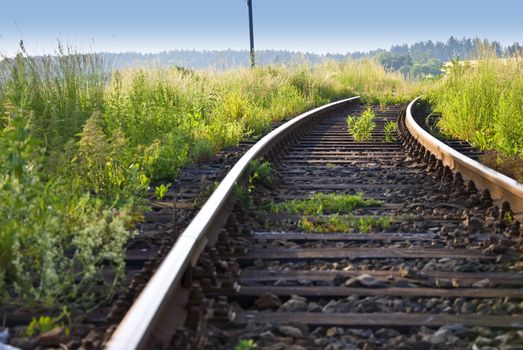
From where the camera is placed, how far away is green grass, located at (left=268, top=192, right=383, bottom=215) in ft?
19.3

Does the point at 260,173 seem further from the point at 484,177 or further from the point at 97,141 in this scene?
the point at 484,177

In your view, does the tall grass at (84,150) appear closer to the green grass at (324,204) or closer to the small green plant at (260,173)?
the small green plant at (260,173)

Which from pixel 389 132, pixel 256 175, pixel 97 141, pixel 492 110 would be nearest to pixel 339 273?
pixel 97 141

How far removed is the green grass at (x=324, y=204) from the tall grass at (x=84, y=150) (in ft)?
3.56

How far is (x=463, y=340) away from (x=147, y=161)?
4139mm

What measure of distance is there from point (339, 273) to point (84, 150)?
246cm

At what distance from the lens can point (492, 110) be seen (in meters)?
10.5

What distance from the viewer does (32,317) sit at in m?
3.22

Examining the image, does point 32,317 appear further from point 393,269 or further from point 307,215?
point 307,215

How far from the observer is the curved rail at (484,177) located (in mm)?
5199

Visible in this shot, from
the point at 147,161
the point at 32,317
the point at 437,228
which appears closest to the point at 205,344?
the point at 32,317

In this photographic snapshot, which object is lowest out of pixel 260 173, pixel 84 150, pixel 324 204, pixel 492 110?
pixel 324 204

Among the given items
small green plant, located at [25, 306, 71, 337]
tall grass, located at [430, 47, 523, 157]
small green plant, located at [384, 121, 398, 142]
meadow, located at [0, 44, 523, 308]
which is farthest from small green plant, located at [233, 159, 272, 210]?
small green plant, located at [384, 121, 398, 142]

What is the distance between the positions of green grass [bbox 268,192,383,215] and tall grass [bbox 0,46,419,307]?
3.56 feet
